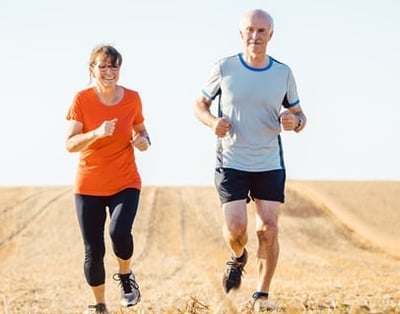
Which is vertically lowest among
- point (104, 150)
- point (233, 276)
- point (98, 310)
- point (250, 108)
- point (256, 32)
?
point (98, 310)

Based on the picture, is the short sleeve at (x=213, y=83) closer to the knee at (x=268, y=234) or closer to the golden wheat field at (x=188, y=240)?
the knee at (x=268, y=234)

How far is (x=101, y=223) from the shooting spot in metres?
9.11

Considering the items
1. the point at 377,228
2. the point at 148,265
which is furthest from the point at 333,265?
the point at 377,228

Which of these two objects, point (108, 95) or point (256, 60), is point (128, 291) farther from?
point (256, 60)

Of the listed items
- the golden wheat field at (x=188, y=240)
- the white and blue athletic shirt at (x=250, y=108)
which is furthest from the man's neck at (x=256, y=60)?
the golden wheat field at (x=188, y=240)

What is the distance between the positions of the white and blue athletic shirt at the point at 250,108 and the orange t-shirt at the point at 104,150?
810 mm

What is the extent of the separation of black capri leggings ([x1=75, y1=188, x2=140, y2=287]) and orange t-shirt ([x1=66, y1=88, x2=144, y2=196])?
82mm

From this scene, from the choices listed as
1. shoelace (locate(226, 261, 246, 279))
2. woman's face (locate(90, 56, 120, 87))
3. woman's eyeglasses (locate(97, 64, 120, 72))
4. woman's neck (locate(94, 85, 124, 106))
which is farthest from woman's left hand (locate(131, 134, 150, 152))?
shoelace (locate(226, 261, 246, 279))

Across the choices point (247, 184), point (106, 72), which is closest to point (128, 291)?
point (247, 184)

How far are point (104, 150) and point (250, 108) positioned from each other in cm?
132

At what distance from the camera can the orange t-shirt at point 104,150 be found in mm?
8969

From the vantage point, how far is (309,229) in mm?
43844

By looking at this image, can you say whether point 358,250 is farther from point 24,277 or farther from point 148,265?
point 24,277

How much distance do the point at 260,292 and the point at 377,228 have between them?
35583 mm
